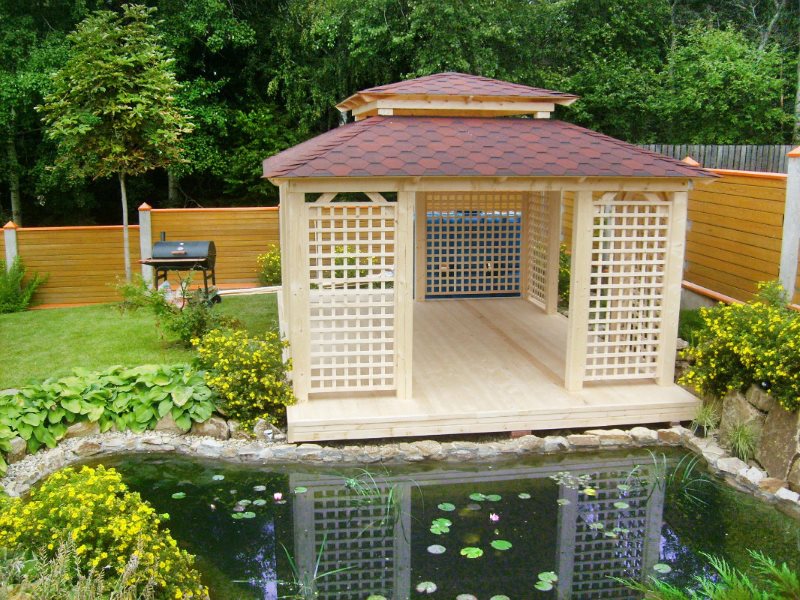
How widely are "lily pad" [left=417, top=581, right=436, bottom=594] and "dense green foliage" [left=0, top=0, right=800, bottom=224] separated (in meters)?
10.1

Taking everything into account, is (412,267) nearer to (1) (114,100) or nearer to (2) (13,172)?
(1) (114,100)

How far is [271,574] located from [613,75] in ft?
42.9

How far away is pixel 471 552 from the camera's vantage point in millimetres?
4793

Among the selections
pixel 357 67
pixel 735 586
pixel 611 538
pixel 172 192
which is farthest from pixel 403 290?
pixel 172 192

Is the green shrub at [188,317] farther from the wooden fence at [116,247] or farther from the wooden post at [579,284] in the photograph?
the wooden fence at [116,247]

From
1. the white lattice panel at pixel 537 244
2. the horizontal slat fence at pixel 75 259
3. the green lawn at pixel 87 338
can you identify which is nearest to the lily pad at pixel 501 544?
the green lawn at pixel 87 338

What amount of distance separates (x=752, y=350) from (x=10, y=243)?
10562 mm

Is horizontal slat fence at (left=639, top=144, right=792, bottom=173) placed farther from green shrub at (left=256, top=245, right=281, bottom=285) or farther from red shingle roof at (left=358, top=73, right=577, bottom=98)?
green shrub at (left=256, top=245, right=281, bottom=285)

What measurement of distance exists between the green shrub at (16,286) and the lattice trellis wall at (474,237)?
19.6 feet

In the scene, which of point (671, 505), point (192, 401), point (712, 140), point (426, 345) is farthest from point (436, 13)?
point (671, 505)

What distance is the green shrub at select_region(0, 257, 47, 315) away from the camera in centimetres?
1126

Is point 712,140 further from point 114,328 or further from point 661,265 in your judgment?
point 114,328

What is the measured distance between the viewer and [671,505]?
18.0ft

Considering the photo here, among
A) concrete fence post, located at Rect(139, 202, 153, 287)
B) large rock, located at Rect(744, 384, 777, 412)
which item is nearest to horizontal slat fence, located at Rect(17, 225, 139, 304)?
concrete fence post, located at Rect(139, 202, 153, 287)
